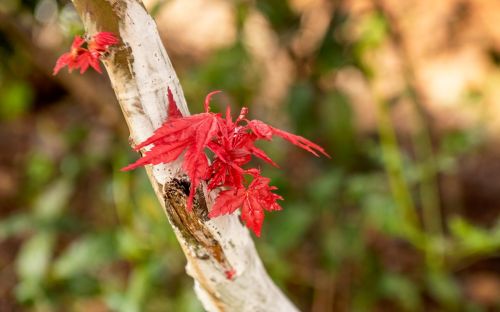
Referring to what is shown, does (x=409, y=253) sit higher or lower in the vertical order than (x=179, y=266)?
lower

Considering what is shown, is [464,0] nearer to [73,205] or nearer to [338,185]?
[338,185]

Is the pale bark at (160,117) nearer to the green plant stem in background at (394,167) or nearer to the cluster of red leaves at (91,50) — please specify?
the cluster of red leaves at (91,50)

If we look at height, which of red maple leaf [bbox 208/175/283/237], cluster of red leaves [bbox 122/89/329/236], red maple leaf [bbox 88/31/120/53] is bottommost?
red maple leaf [bbox 208/175/283/237]

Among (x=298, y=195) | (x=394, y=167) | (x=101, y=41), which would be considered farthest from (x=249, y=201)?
(x=298, y=195)

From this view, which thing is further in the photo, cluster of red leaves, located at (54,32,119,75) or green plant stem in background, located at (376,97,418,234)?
green plant stem in background, located at (376,97,418,234)

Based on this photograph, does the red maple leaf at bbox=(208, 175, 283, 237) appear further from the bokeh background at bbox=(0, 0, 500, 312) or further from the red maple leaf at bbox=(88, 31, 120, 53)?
the bokeh background at bbox=(0, 0, 500, 312)

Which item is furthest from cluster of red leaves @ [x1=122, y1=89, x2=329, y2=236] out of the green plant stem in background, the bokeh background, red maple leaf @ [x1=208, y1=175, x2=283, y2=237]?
the green plant stem in background

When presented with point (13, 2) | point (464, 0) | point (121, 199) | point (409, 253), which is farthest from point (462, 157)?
point (13, 2)

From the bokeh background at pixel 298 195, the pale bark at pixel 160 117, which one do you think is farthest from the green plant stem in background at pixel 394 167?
the pale bark at pixel 160 117
